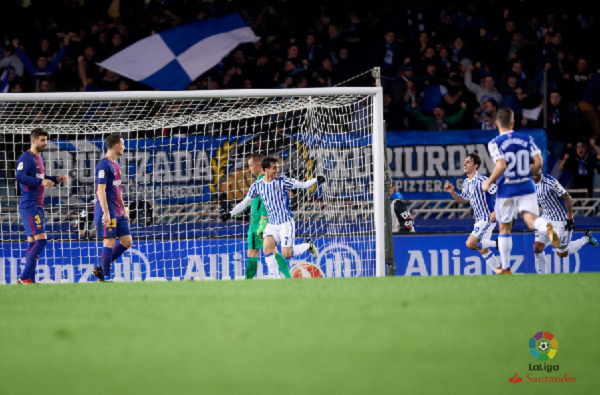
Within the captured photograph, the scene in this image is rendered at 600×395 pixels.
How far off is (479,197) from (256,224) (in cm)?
265

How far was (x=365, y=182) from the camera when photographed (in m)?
9.55

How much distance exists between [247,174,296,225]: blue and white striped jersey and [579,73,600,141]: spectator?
235 inches

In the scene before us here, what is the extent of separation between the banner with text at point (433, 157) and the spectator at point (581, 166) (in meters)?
1.72

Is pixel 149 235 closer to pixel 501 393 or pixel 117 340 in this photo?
pixel 117 340

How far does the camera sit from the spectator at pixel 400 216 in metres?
9.84

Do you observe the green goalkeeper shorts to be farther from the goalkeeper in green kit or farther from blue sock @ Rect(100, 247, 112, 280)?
blue sock @ Rect(100, 247, 112, 280)

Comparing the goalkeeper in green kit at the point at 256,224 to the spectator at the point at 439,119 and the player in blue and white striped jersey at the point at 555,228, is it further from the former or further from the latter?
the spectator at the point at 439,119

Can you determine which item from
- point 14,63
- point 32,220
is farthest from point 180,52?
point 32,220

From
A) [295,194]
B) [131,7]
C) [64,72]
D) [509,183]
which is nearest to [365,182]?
[295,194]

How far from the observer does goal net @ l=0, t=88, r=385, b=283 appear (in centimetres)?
956

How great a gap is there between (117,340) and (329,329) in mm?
966

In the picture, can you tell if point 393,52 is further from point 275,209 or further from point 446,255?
point 275,209

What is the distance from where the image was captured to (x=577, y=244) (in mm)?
9672

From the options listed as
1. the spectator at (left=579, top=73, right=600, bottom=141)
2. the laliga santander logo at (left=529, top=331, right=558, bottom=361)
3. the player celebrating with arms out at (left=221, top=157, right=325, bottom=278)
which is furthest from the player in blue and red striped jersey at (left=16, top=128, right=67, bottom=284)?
the spectator at (left=579, top=73, right=600, bottom=141)
